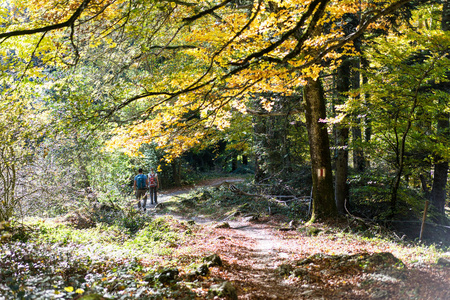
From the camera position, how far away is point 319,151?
359 inches

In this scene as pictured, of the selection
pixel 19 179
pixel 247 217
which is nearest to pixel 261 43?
pixel 247 217

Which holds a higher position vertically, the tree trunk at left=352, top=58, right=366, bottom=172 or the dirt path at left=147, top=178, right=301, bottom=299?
the tree trunk at left=352, top=58, right=366, bottom=172

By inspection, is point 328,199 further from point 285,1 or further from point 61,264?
point 61,264

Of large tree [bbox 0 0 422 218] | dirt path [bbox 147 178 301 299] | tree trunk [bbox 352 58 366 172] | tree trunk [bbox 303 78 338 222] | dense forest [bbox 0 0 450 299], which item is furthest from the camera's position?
tree trunk [bbox 352 58 366 172]

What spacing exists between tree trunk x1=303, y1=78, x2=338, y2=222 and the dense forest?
0.04m

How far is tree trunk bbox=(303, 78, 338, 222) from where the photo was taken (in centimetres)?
902

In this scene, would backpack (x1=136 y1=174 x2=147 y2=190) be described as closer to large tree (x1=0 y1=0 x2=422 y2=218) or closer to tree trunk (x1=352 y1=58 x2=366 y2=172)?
large tree (x1=0 y1=0 x2=422 y2=218)

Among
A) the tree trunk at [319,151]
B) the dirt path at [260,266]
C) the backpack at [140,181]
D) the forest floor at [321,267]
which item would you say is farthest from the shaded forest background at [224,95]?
the dirt path at [260,266]

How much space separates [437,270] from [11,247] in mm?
6841

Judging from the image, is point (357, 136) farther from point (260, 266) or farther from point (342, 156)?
point (260, 266)

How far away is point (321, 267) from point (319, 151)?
169 inches

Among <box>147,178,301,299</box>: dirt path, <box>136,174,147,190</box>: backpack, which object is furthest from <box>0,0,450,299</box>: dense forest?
<box>136,174,147,190</box>: backpack

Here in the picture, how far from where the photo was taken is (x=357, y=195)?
37.2 ft

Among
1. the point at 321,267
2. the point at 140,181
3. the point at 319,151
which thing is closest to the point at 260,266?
the point at 321,267
